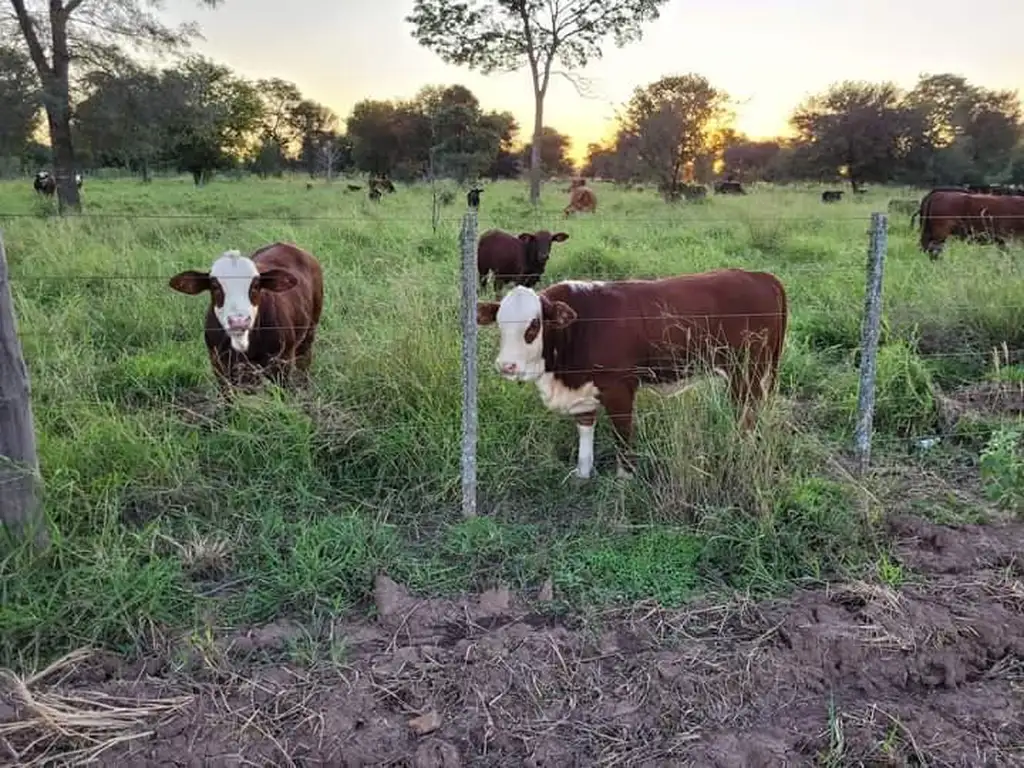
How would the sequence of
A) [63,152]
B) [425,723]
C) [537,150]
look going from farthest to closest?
[537,150] → [63,152] → [425,723]

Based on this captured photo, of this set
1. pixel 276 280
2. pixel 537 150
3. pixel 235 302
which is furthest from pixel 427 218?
pixel 537 150

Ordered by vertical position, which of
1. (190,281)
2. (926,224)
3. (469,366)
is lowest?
(469,366)

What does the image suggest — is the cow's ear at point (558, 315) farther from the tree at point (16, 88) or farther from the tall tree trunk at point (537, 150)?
the tall tree trunk at point (537, 150)

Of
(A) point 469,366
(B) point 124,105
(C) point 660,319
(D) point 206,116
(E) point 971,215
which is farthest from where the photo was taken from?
(D) point 206,116

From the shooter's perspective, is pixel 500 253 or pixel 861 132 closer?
pixel 500 253

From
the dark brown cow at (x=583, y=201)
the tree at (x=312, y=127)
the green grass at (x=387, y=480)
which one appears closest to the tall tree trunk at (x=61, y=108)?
the dark brown cow at (x=583, y=201)

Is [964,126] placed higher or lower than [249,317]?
higher

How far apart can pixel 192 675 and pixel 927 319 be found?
20.2 ft

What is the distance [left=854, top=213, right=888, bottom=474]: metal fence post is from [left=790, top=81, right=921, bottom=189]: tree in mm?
36355

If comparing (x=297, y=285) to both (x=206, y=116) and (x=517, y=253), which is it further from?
(x=206, y=116)

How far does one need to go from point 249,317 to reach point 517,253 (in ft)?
17.9

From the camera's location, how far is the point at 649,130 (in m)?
29.6

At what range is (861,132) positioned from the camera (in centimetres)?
3806

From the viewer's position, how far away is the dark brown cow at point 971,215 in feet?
41.5
